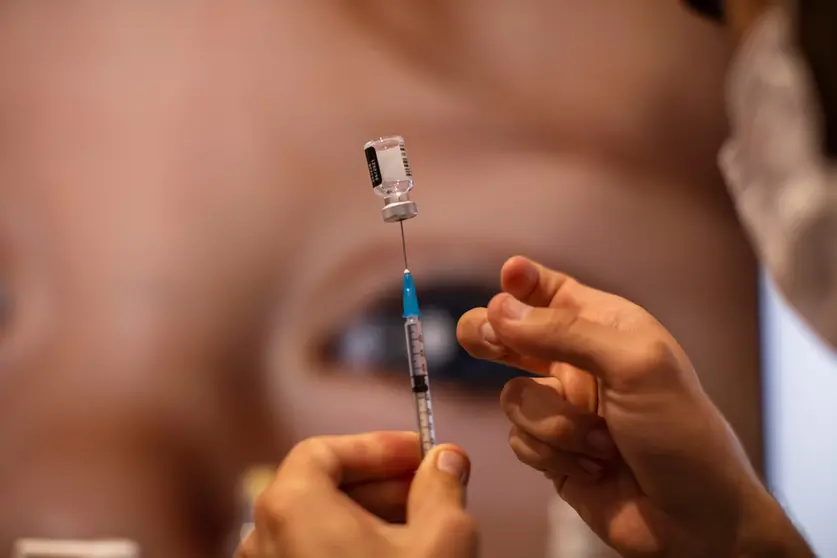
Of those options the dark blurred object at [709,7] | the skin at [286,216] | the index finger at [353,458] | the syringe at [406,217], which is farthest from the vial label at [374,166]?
the dark blurred object at [709,7]

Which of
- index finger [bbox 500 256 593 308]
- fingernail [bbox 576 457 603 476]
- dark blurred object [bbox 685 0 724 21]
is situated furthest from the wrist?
dark blurred object [bbox 685 0 724 21]

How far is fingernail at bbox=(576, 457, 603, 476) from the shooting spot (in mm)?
758

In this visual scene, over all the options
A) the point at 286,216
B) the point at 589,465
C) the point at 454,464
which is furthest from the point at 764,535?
the point at 286,216

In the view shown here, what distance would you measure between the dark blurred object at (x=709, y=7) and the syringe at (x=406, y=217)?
749 millimetres

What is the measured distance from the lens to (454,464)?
Answer: 25.6 inches

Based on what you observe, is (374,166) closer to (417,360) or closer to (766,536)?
(417,360)

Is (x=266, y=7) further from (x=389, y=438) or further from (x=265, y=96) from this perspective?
(x=389, y=438)

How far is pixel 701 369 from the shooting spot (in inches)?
48.8

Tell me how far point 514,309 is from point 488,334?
53 millimetres

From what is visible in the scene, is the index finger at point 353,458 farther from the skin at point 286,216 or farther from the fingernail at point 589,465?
the skin at point 286,216

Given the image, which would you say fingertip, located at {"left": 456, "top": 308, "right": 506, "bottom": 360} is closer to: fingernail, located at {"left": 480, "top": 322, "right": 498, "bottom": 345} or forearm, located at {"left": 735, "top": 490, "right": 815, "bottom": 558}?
fingernail, located at {"left": 480, "top": 322, "right": 498, "bottom": 345}

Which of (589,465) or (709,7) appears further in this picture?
(709,7)

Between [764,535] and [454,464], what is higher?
[454,464]

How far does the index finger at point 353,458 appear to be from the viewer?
63cm
